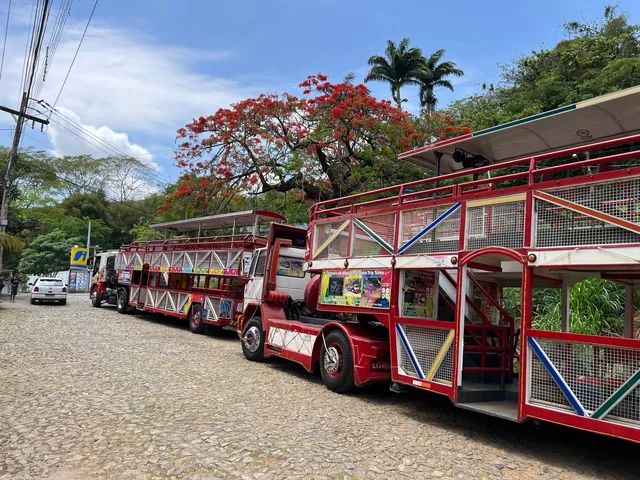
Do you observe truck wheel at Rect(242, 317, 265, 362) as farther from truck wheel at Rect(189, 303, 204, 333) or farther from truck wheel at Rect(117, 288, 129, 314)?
truck wheel at Rect(117, 288, 129, 314)

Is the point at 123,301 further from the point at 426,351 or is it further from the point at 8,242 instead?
the point at 426,351

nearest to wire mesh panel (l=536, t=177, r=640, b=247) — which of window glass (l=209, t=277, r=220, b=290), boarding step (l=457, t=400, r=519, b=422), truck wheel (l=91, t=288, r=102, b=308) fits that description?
boarding step (l=457, t=400, r=519, b=422)

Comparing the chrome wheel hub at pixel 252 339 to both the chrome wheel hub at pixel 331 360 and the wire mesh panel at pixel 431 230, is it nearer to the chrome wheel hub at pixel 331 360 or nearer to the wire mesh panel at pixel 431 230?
the chrome wheel hub at pixel 331 360

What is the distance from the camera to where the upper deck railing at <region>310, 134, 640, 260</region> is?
5172mm

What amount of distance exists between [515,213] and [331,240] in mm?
3626

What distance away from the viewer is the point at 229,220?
52.5 ft

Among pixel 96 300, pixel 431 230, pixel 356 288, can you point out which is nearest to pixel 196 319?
pixel 356 288

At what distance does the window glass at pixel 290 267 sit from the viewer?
11492 millimetres

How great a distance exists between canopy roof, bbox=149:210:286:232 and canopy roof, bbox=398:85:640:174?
6719 millimetres

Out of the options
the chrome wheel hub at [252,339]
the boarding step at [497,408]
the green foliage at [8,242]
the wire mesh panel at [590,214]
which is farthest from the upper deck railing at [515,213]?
the green foliage at [8,242]

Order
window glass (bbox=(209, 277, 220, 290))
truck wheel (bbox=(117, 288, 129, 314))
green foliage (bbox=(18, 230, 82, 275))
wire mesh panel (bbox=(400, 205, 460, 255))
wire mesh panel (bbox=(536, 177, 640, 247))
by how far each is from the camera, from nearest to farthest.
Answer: wire mesh panel (bbox=(536, 177, 640, 247)) < wire mesh panel (bbox=(400, 205, 460, 255)) < window glass (bbox=(209, 277, 220, 290)) < truck wheel (bbox=(117, 288, 129, 314)) < green foliage (bbox=(18, 230, 82, 275))

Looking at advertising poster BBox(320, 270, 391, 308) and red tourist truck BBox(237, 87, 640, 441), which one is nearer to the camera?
red tourist truck BBox(237, 87, 640, 441)

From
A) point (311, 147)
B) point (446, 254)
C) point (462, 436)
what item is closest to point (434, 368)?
point (462, 436)

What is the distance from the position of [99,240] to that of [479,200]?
51067 millimetres
